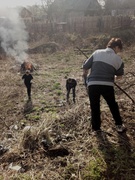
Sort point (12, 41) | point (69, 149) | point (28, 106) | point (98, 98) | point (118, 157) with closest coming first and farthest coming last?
point (118, 157)
point (69, 149)
point (98, 98)
point (28, 106)
point (12, 41)

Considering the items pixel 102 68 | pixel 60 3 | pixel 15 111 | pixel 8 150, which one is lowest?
pixel 15 111

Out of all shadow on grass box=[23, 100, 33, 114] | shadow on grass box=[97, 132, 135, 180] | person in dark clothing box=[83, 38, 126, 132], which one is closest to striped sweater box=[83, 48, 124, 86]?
person in dark clothing box=[83, 38, 126, 132]

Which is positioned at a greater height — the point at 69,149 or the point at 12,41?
the point at 12,41

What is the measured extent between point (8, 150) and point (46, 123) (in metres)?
0.91

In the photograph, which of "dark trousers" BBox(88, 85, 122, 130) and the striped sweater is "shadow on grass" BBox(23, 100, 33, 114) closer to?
"dark trousers" BBox(88, 85, 122, 130)

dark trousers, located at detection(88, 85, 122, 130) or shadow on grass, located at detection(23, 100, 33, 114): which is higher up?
dark trousers, located at detection(88, 85, 122, 130)

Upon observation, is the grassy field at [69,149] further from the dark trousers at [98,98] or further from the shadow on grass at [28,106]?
the shadow on grass at [28,106]

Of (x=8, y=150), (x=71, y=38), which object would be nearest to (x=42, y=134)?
(x=8, y=150)

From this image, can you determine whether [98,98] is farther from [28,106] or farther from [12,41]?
[12,41]

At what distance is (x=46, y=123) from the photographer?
4.82 meters

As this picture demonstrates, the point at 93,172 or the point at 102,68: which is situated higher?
the point at 102,68

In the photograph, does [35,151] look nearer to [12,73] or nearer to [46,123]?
[46,123]

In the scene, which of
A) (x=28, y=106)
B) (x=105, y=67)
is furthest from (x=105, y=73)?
(x=28, y=106)

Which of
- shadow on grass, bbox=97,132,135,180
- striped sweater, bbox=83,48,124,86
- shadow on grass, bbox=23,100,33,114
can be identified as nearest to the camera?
shadow on grass, bbox=97,132,135,180
